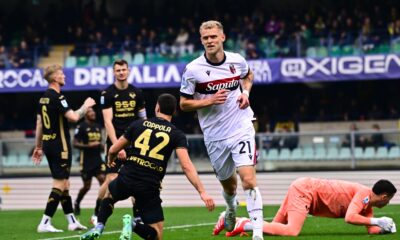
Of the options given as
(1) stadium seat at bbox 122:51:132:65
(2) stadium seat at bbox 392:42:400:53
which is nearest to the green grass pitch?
A: (2) stadium seat at bbox 392:42:400:53

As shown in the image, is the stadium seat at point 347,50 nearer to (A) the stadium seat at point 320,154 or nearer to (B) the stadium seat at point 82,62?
(A) the stadium seat at point 320,154

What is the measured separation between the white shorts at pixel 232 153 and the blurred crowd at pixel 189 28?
16955mm

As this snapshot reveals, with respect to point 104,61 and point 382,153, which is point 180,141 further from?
point 104,61

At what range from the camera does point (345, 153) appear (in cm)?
2286

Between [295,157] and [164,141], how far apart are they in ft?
44.6

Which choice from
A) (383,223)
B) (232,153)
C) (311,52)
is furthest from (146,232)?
(311,52)

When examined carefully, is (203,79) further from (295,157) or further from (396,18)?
(396,18)

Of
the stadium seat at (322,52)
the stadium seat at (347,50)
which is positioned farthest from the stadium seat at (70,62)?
the stadium seat at (347,50)

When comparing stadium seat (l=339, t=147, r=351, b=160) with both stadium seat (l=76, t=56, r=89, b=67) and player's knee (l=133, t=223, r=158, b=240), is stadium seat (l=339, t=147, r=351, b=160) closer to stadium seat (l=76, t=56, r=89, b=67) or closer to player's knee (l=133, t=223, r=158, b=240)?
stadium seat (l=76, t=56, r=89, b=67)

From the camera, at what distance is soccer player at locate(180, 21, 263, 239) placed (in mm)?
10867

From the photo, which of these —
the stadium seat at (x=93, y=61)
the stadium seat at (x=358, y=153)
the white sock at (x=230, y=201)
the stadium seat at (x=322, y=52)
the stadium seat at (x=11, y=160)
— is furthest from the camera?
the stadium seat at (x=93, y=61)

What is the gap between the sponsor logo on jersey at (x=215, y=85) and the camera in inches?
436

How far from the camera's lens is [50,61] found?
104ft

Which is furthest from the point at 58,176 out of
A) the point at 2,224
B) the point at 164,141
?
the point at 164,141
